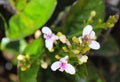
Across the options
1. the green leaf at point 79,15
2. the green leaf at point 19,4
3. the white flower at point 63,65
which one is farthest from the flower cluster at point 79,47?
the green leaf at point 19,4

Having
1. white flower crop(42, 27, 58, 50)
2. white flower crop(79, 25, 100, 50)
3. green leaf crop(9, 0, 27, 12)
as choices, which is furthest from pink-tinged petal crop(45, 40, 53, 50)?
green leaf crop(9, 0, 27, 12)

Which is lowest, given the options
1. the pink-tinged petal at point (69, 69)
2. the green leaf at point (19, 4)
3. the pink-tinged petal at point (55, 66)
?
the pink-tinged petal at point (69, 69)

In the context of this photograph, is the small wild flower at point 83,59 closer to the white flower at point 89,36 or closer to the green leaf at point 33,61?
the white flower at point 89,36

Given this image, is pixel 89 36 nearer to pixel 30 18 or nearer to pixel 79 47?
pixel 79 47

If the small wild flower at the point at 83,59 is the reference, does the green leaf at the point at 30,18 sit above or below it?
above

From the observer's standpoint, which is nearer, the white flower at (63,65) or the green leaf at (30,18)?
the white flower at (63,65)

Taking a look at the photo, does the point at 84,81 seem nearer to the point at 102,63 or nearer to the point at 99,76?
the point at 99,76

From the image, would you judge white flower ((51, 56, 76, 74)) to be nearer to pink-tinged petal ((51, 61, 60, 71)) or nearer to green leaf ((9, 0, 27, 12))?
pink-tinged petal ((51, 61, 60, 71))
